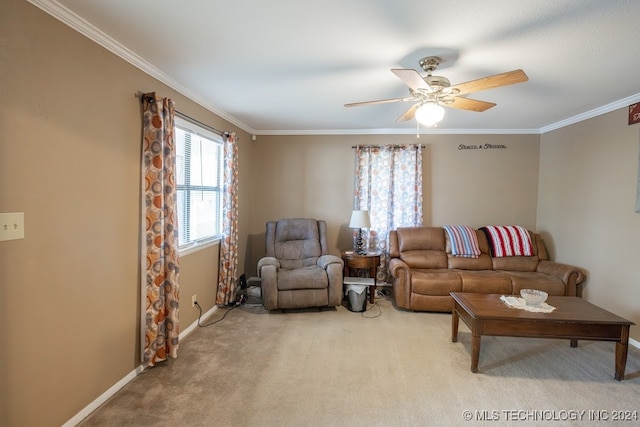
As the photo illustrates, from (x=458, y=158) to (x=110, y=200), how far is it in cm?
434

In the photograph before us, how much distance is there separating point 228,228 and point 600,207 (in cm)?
414

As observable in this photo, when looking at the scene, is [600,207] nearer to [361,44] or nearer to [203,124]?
[361,44]

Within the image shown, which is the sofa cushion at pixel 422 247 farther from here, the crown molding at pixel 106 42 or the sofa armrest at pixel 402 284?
the crown molding at pixel 106 42

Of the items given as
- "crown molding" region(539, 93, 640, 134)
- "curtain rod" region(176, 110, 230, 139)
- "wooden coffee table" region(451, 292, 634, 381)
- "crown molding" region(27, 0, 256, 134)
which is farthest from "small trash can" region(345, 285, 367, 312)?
"crown molding" region(539, 93, 640, 134)

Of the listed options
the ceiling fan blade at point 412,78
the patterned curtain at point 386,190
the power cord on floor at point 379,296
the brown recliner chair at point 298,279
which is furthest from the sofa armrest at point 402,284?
the ceiling fan blade at point 412,78

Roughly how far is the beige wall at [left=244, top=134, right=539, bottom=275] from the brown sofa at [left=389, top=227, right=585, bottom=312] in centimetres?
49

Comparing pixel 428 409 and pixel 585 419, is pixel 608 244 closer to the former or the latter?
pixel 585 419

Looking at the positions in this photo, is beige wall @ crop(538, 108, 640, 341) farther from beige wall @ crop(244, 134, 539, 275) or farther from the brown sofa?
beige wall @ crop(244, 134, 539, 275)

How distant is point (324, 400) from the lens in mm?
2137

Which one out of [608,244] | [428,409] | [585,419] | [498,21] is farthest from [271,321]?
[608,244]

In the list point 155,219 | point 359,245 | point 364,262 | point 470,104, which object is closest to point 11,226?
point 155,219

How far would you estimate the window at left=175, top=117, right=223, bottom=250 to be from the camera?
10.1 ft

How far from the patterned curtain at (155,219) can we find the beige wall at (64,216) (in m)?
0.07

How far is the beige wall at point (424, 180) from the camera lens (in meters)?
4.62
